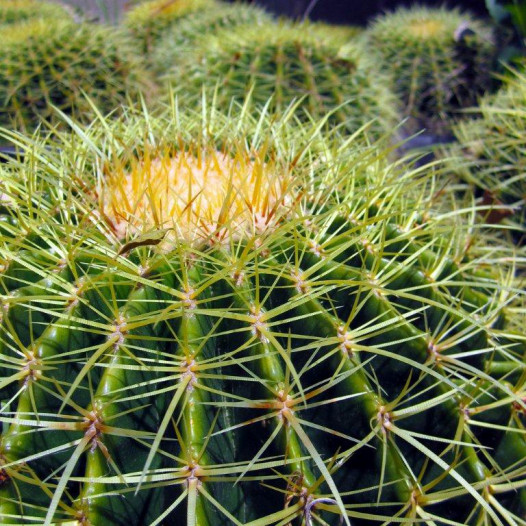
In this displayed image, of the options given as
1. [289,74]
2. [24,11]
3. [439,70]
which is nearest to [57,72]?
[289,74]

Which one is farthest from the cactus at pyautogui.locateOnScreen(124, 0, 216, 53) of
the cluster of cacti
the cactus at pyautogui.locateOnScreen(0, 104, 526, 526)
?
the cactus at pyautogui.locateOnScreen(0, 104, 526, 526)

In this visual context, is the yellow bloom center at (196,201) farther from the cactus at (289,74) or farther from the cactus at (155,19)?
the cactus at (155,19)

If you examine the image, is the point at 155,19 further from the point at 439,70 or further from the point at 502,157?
the point at 502,157

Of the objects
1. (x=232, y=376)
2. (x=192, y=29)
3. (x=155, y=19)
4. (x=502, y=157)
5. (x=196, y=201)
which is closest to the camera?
(x=232, y=376)

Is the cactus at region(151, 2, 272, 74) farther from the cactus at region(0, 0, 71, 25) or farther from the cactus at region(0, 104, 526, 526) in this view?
the cactus at region(0, 104, 526, 526)

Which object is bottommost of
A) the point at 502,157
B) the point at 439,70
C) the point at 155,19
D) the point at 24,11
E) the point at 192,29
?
the point at 24,11

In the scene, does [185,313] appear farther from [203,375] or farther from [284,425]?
[284,425]
